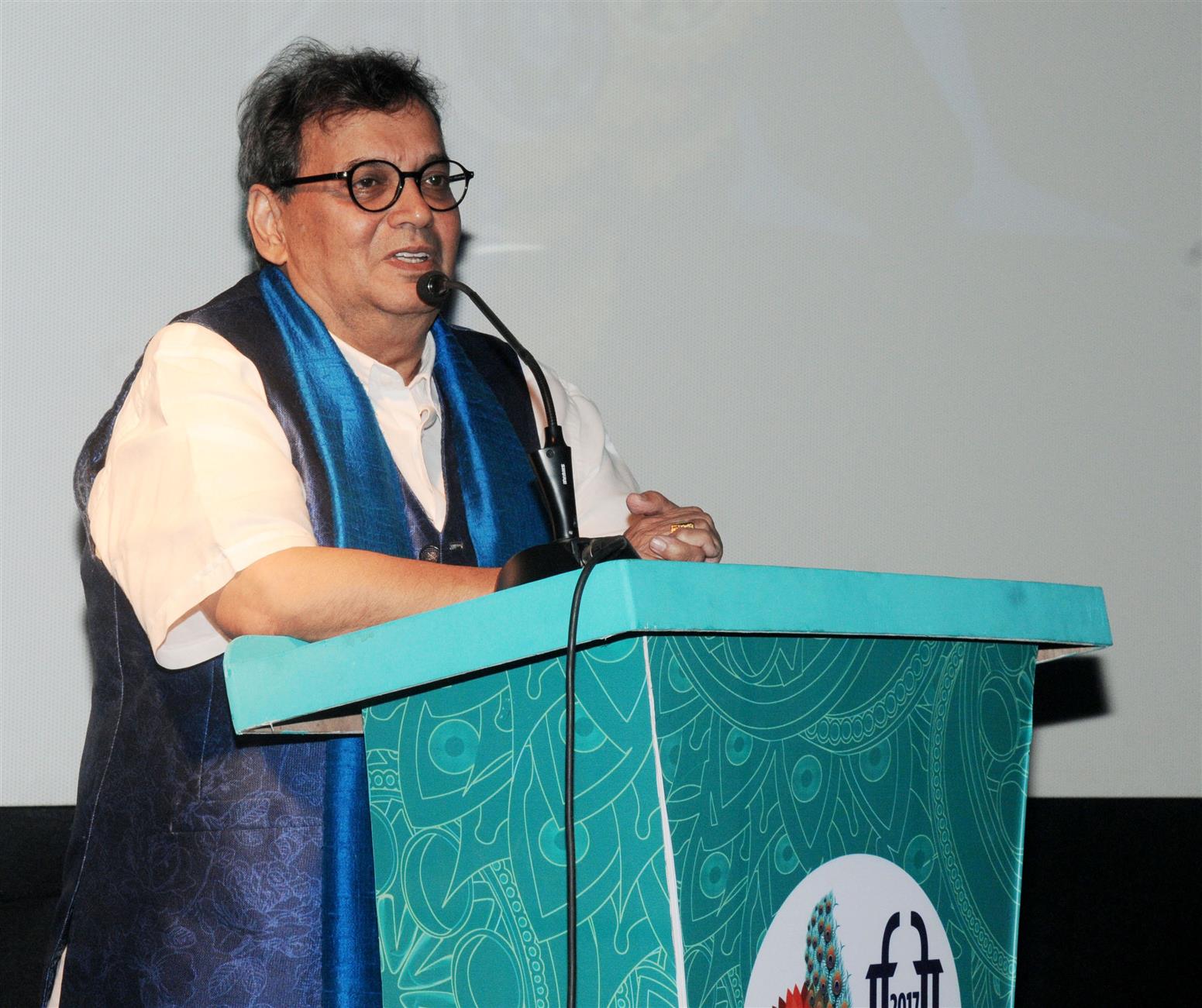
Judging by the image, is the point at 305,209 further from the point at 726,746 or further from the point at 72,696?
the point at 726,746

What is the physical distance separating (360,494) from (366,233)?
30 cm

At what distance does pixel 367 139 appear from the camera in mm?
1581

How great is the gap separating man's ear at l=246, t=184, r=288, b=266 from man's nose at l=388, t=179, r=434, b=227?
16 cm

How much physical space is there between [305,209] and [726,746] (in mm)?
1010

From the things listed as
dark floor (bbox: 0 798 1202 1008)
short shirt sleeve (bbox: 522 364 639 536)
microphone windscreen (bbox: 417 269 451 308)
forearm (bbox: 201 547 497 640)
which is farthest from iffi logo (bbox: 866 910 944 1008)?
dark floor (bbox: 0 798 1202 1008)

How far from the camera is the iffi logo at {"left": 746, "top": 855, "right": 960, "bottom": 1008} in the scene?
2.64 feet

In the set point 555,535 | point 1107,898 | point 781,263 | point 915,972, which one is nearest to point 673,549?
point 555,535

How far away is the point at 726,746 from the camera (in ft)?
2.56

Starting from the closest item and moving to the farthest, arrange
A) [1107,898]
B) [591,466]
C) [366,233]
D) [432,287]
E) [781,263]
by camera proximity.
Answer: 1. [432,287]
2. [366,233]
3. [591,466]
4. [781,263]
5. [1107,898]

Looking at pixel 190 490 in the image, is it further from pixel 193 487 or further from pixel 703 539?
pixel 703 539

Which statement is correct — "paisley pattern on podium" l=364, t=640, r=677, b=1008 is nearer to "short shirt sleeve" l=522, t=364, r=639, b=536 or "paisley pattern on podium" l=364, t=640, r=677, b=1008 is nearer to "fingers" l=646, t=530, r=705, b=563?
"fingers" l=646, t=530, r=705, b=563

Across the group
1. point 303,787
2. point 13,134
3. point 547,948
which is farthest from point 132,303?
point 547,948

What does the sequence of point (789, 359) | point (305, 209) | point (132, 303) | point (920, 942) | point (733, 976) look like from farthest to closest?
point (789, 359) < point (132, 303) < point (305, 209) < point (920, 942) < point (733, 976)

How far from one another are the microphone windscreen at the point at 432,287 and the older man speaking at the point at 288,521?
116mm
